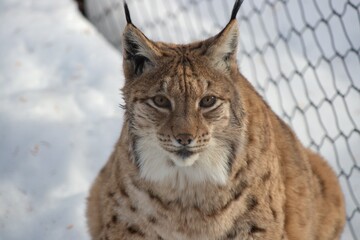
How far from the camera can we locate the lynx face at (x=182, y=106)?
3.38m

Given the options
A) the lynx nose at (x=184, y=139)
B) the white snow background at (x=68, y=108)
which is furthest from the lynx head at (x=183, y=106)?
the white snow background at (x=68, y=108)

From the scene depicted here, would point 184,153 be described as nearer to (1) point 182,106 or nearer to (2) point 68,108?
(1) point 182,106

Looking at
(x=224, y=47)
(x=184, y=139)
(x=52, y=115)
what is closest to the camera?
(x=184, y=139)

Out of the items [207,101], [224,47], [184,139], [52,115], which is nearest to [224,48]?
[224,47]

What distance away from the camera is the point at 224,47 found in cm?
353

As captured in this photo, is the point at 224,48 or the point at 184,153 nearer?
the point at 184,153

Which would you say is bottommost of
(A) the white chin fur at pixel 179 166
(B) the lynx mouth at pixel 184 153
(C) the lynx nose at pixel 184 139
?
(A) the white chin fur at pixel 179 166

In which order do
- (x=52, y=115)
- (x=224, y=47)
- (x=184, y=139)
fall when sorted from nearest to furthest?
(x=184, y=139) < (x=224, y=47) < (x=52, y=115)

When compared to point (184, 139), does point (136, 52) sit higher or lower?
higher

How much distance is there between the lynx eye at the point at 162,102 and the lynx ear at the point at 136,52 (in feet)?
0.53

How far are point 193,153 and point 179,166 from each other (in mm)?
145

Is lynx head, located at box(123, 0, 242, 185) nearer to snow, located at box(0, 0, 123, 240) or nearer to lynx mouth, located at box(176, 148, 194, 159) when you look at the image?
lynx mouth, located at box(176, 148, 194, 159)

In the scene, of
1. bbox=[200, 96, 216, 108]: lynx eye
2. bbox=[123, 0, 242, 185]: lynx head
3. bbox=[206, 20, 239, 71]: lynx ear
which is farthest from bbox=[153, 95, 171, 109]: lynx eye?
bbox=[206, 20, 239, 71]: lynx ear

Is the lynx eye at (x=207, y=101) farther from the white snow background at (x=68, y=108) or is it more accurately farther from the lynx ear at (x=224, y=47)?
the white snow background at (x=68, y=108)
